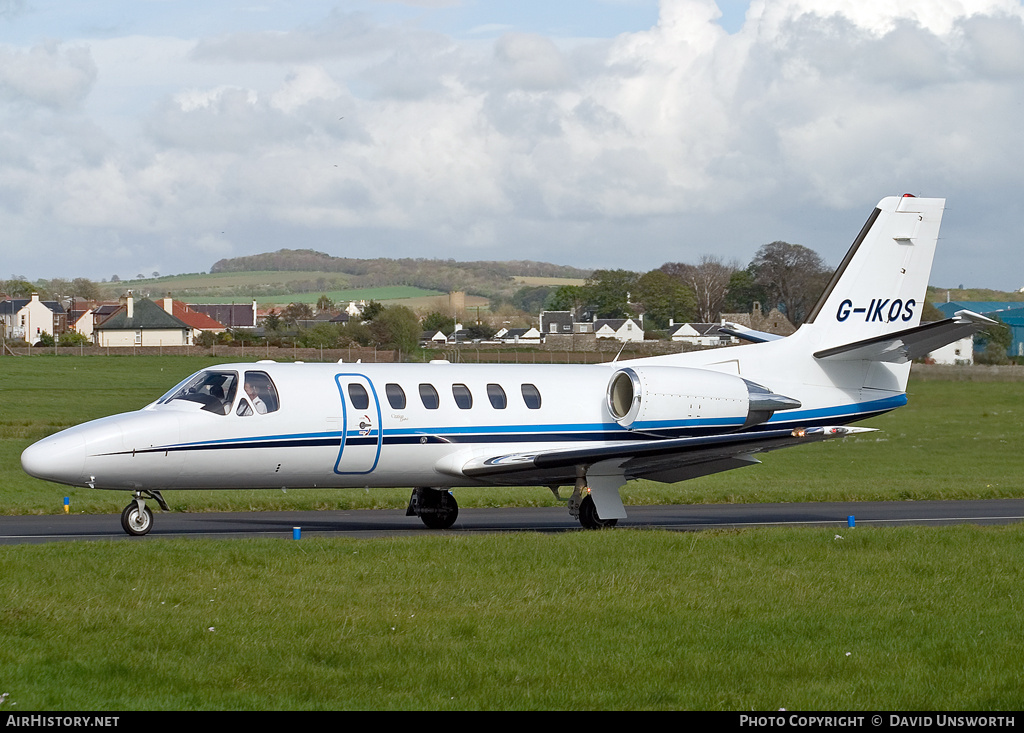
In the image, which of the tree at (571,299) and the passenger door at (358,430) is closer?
the passenger door at (358,430)

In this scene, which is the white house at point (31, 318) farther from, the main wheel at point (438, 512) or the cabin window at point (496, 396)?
the cabin window at point (496, 396)

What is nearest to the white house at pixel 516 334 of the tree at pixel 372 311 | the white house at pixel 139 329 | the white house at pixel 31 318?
the tree at pixel 372 311

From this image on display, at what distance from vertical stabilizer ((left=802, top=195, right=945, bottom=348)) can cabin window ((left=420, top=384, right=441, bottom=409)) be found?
299 inches

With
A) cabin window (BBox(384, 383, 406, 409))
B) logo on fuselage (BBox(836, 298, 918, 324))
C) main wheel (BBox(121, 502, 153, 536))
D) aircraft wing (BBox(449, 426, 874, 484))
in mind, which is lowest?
main wheel (BBox(121, 502, 153, 536))

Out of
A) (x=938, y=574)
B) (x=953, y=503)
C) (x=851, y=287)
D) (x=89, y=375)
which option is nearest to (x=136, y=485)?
(x=938, y=574)

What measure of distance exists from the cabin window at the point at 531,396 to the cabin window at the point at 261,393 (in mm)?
4262

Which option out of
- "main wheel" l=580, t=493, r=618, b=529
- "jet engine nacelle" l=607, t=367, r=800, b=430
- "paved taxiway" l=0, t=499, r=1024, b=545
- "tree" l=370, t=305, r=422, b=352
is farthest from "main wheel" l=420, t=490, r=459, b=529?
"tree" l=370, t=305, r=422, b=352

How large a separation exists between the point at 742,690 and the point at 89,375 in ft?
220

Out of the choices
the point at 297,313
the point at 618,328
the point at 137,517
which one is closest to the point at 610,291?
the point at 618,328

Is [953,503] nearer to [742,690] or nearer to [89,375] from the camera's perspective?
[742,690]

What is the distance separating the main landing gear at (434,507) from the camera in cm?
2061

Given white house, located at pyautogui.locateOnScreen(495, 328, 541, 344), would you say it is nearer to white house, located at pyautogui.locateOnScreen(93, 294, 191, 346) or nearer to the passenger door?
white house, located at pyautogui.locateOnScreen(93, 294, 191, 346)

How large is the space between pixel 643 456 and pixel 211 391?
6747mm

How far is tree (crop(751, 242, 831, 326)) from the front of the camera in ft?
340
